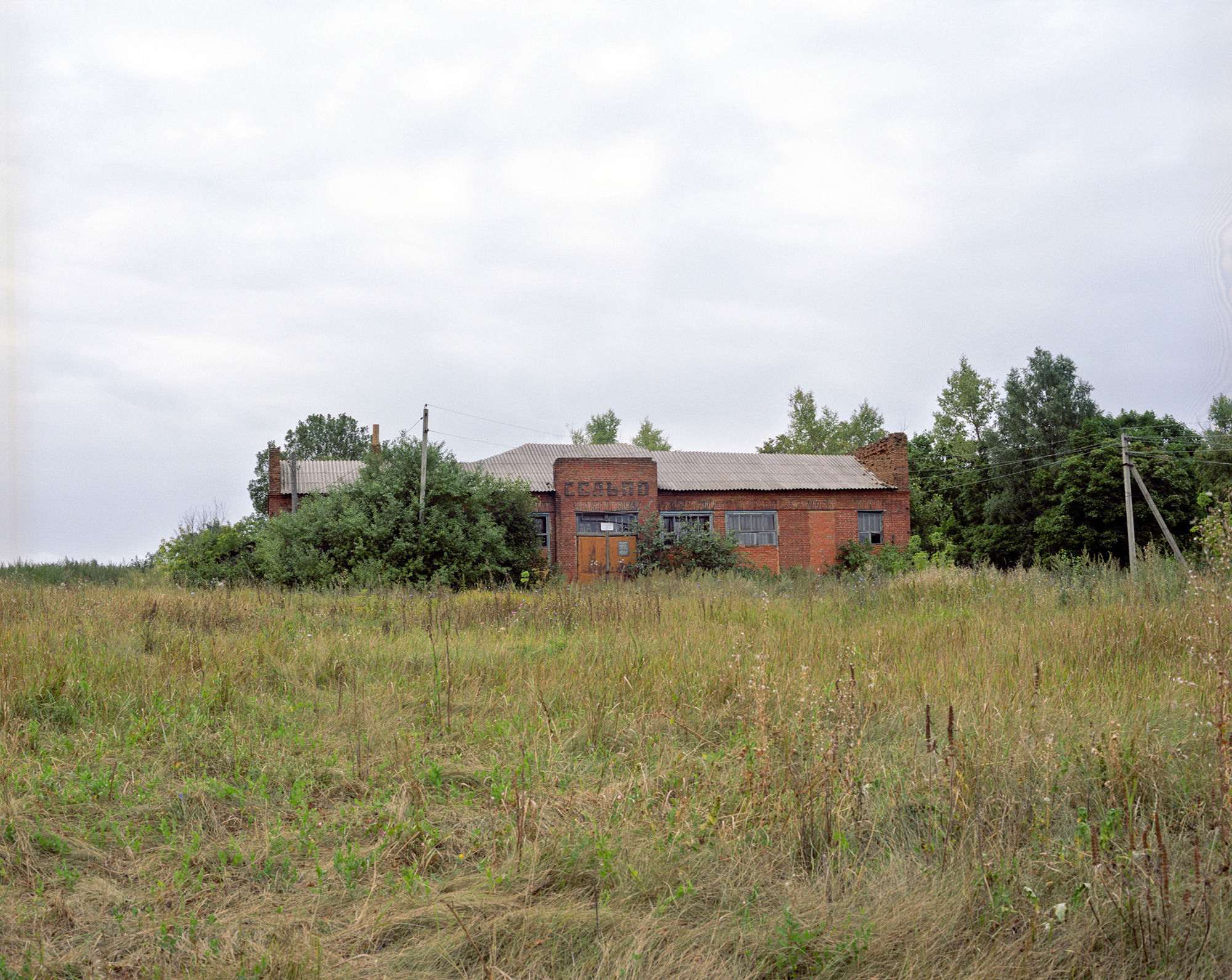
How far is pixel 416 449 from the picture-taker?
69.6 feet

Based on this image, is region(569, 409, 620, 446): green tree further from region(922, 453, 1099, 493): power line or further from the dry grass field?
the dry grass field

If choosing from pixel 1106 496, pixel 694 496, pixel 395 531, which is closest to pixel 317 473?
pixel 395 531

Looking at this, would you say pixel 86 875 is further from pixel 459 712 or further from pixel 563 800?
pixel 459 712

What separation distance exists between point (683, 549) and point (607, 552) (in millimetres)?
2539

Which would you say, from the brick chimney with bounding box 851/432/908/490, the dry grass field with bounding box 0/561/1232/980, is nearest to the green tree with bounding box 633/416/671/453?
the brick chimney with bounding box 851/432/908/490

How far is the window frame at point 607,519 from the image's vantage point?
26.1 m

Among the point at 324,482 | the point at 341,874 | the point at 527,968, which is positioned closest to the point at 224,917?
the point at 341,874

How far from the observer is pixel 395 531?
19.9m

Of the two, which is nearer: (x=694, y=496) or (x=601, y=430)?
(x=694, y=496)

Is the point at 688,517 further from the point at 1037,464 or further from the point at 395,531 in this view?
the point at 1037,464

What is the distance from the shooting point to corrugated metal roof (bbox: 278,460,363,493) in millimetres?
28094

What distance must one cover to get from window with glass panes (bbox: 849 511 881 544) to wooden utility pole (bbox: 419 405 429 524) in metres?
15.8

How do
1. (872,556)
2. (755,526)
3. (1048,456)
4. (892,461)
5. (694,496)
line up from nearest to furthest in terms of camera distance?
(694,496), (872,556), (755,526), (892,461), (1048,456)

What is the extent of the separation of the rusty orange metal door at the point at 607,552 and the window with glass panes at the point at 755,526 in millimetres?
3784
